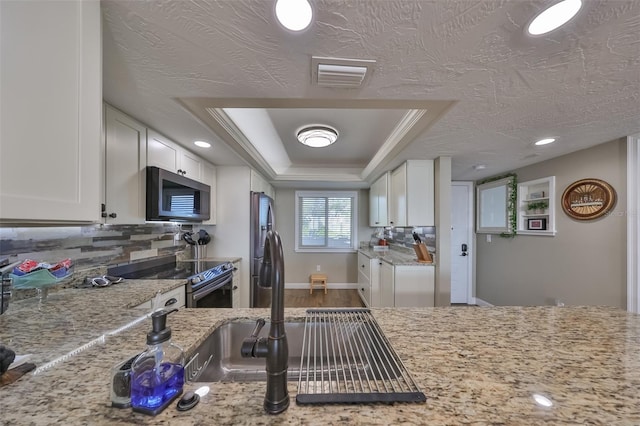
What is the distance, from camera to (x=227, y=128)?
201 cm

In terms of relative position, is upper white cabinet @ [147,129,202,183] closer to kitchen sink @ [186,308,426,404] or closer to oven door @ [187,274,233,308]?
oven door @ [187,274,233,308]

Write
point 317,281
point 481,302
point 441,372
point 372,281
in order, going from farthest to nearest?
point 317,281 < point 481,302 < point 372,281 < point 441,372

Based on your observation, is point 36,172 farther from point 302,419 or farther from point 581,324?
point 581,324

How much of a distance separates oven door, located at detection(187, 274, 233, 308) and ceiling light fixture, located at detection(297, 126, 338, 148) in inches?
71.1

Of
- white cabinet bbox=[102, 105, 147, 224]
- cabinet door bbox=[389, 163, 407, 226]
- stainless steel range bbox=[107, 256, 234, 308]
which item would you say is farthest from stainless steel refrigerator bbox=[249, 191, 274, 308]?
cabinet door bbox=[389, 163, 407, 226]

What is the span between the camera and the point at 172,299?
1609 millimetres

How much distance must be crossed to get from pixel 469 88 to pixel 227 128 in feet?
5.95

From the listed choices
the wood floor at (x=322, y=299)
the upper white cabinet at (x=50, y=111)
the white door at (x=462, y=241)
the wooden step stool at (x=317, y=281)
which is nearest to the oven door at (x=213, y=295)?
the upper white cabinet at (x=50, y=111)

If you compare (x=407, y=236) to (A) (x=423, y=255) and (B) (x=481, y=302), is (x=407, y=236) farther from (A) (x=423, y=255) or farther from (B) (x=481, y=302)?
(B) (x=481, y=302)

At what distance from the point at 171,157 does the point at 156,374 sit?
2.11 metres

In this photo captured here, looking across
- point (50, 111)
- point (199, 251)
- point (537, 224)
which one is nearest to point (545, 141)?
point (537, 224)

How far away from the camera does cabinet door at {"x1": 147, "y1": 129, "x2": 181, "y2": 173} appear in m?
1.90

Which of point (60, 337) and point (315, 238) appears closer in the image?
point (60, 337)

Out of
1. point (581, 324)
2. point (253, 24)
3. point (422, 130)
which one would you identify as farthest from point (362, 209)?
point (253, 24)
